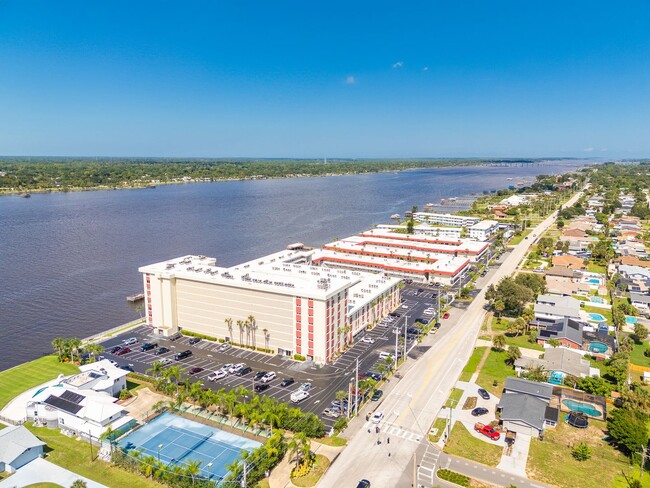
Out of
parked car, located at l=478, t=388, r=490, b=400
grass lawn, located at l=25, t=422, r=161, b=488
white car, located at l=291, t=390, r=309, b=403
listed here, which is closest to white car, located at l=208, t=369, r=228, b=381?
white car, located at l=291, t=390, r=309, b=403

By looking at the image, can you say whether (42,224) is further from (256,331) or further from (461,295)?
(461,295)

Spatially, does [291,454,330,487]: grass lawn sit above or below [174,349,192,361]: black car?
below

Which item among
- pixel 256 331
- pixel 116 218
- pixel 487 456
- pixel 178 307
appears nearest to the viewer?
pixel 487 456

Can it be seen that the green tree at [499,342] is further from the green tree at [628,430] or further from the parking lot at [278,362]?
the green tree at [628,430]

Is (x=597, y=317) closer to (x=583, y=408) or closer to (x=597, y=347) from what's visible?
(x=597, y=347)

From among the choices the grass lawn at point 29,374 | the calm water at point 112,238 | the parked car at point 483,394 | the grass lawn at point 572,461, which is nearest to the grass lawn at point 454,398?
the parked car at point 483,394

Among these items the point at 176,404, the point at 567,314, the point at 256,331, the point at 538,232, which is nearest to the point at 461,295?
the point at 567,314

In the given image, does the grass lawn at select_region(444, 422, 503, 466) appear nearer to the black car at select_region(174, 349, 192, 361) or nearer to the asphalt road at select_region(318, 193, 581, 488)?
the asphalt road at select_region(318, 193, 581, 488)
